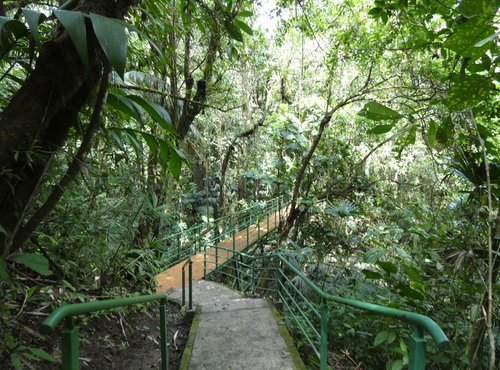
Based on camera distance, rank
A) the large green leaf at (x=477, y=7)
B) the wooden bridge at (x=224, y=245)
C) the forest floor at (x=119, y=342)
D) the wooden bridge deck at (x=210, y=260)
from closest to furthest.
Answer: the large green leaf at (x=477, y=7) < the forest floor at (x=119, y=342) < the wooden bridge deck at (x=210, y=260) < the wooden bridge at (x=224, y=245)

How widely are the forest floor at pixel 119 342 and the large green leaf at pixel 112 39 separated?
1999 millimetres

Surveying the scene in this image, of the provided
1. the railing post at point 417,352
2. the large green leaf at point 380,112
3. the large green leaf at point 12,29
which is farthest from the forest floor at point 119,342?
the large green leaf at point 380,112

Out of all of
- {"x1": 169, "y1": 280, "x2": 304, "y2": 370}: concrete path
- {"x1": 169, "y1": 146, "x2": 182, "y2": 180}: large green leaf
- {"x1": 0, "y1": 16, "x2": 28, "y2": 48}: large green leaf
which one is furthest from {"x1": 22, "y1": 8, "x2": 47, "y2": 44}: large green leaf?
{"x1": 169, "y1": 280, "x2": 304, "y2": 370}: concrete path

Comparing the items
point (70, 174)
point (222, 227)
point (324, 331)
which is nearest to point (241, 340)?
point (324, 331)

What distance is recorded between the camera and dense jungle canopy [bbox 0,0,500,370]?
1.22 m

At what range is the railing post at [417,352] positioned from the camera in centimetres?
125

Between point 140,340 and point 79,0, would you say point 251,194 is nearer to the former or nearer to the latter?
point 140,340

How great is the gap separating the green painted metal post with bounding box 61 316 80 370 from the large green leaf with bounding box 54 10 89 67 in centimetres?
100

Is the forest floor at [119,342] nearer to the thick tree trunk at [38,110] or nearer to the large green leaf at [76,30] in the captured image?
the thick tree trunk at [38,110]

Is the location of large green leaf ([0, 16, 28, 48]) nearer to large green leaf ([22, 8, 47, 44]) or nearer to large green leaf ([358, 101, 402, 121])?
large green leaf ([22, 8, 47, 44])

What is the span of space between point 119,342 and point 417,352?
2.72 m

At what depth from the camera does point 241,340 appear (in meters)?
3.39

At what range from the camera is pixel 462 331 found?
123 inches

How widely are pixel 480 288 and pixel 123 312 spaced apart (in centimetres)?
328
